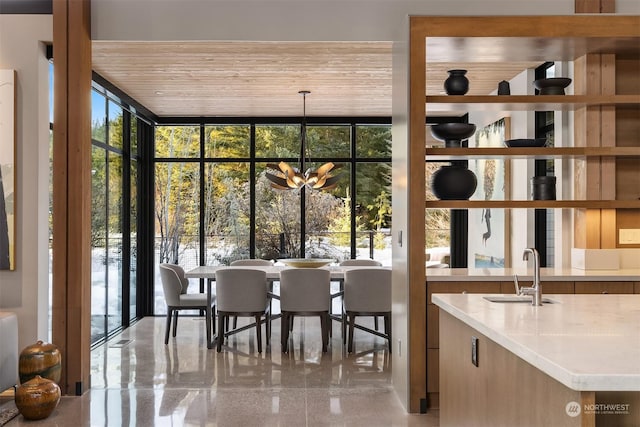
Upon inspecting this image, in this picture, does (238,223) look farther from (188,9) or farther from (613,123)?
(613,123)

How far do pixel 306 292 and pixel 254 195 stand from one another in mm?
2836

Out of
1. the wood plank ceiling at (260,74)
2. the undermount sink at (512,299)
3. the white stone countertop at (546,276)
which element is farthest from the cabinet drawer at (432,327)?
the wood plank ceiling at (260,74)

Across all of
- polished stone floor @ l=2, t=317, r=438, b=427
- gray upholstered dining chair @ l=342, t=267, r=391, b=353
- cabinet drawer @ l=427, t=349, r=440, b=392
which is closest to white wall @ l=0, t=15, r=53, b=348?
polished stone floor @ l=2, t=317, r=438, b=427

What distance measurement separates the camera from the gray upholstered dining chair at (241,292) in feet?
18.9

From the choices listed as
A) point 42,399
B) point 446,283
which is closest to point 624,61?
point 446,283

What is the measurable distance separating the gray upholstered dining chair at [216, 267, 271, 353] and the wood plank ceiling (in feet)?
6.43

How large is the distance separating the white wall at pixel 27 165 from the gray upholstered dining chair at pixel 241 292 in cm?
173

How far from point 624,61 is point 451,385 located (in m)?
3.07

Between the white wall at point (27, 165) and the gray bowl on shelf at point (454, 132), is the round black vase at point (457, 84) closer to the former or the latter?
the gray bowl on shelf at point (454, 132)

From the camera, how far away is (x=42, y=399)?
3.75 metres

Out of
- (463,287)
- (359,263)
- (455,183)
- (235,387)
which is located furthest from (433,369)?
(359,263)

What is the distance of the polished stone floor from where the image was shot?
3.86 metres

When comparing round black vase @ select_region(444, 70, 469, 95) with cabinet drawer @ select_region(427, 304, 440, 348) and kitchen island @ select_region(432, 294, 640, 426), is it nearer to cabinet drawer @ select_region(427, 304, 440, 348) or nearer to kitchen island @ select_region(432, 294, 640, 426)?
cabinet drawer @ select_region(427, 304, 440, 348)

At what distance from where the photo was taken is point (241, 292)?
5.77 m
